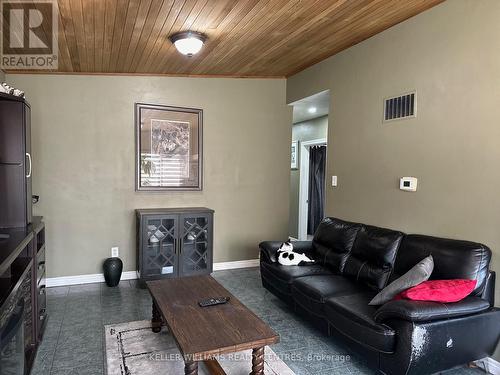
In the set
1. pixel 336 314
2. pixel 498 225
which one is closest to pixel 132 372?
pixel 336 314

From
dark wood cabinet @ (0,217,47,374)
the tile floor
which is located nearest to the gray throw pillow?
the tile floor

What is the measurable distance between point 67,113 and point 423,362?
13.9 feet

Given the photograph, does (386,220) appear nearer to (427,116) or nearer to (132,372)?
(427,116)

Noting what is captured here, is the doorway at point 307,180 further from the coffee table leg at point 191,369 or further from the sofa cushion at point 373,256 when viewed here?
the coffee table leg at point 191,369

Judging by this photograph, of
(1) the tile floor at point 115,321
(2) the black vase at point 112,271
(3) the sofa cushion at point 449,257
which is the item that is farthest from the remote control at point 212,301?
(2) the black vase at point 112,271

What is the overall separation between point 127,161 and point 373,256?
3095mm

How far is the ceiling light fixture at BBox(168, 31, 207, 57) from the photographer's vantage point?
10.1ft

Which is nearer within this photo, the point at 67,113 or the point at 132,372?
the point at 132,372

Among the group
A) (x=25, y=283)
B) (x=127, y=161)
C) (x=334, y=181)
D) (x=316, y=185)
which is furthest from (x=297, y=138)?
(x=25, y=283)

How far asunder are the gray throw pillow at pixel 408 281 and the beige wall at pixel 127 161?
282cm

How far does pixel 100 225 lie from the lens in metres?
4.34

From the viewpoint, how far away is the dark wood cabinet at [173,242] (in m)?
4.09

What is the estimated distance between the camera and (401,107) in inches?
126

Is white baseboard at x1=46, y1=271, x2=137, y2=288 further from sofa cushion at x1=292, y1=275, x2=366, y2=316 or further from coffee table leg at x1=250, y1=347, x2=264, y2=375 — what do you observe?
coffee table leg at x1=250, y1=347, x2=264, y2=375
